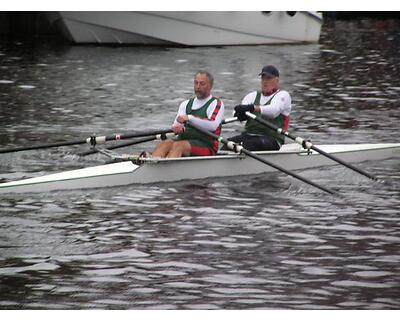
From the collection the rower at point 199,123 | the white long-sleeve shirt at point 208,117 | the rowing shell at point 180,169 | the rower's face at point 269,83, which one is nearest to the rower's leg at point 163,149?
the rower at point 199,123

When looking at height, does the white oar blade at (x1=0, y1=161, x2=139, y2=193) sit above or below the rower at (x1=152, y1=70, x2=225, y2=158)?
below

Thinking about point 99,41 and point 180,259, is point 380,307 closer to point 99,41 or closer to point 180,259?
point 180,259

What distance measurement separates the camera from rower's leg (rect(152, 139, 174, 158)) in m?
15.6

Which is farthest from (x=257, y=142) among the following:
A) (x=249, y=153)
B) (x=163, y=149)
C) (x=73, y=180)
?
(x=73, y=180)

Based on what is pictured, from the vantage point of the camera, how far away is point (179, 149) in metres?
15.7

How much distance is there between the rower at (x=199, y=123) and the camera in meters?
15.7

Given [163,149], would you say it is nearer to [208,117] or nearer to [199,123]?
[199,123]

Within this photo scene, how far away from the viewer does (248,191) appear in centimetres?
1535

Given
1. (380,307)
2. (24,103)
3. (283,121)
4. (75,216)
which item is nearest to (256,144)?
(283,121)

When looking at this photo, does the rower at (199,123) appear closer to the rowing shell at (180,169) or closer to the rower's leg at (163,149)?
the rower's leg at (163,149)

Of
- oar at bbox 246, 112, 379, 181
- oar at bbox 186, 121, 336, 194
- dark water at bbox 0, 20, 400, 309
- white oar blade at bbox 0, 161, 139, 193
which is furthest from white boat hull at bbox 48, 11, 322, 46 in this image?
white oar blade at bbox 0, 161, 139, 193

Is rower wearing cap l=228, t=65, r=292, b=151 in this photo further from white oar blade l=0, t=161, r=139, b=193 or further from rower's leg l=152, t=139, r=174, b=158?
white oar blade l=0, t=161, r=139, b=193

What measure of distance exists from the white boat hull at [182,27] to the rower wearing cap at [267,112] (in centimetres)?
1713
